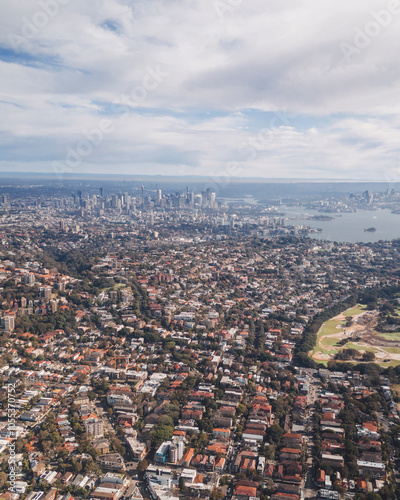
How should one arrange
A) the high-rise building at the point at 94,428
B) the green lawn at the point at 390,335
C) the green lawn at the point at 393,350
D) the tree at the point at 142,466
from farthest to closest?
the green lawn at the point at 390,335, the green lawn at the point at 393,350, the high-rise building at the point at 94,428, the tree at the point at 142,466

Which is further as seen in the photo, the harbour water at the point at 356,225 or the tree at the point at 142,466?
the harbour water at the point at 356,225

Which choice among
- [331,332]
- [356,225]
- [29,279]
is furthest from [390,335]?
[356,225]

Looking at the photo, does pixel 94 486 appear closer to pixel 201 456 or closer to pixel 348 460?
pixel 201 456

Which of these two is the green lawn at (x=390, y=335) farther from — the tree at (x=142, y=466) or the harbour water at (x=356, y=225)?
the harbour water at (x=356, y=225)

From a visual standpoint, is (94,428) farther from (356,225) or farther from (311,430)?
(356,225)

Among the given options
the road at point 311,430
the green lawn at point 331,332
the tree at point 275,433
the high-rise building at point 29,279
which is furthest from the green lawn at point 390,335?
the high-rise building at point 29,279

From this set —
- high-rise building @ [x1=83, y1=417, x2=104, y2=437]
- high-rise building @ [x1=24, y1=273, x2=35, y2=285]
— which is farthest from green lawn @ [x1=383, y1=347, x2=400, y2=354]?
high-rise building @ [x1=24, y1=273, x2=35, y2=285]

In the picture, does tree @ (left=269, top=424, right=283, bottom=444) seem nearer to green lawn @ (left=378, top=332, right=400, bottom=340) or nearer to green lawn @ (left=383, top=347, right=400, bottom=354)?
green lawn @ (left=383, top=347, right=400, bottom=354)

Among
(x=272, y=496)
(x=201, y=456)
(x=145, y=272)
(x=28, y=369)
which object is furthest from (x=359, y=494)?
(x=145, y=272)

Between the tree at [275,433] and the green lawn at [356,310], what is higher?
the green lawn at [356,310]

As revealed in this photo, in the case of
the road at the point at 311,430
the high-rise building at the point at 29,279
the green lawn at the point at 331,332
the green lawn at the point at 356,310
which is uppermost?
the high-rise building at the point at 29,279

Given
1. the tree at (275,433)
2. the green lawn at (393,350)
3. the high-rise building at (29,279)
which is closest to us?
the tree at (275,433)
